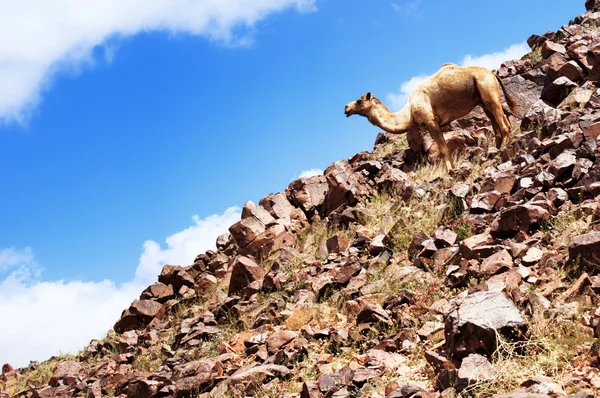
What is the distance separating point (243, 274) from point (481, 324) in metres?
8.15

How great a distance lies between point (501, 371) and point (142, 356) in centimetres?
856

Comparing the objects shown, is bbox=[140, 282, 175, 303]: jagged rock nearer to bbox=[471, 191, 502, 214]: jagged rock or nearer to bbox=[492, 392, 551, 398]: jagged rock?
bbox=[471, 191, 502, 214]: jagged rock

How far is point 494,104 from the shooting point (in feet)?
51.3

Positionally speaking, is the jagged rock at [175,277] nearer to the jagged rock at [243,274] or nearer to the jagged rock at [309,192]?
the jagged rock at [243,274]

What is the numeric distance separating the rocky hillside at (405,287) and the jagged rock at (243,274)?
0.04 metres

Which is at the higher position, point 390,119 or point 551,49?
point 551,49

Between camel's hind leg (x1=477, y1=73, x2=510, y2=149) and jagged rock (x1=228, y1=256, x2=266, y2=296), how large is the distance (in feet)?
21.9

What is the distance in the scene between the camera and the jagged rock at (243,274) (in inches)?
537

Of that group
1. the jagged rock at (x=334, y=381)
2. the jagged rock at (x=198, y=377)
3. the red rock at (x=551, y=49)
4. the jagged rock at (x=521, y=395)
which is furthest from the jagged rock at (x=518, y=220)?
the red rock at (x=551, y=49)

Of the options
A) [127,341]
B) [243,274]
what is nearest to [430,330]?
[243,274]

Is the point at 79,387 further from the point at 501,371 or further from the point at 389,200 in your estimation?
the point at 501,371

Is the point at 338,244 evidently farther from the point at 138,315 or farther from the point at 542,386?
the point at 542,386

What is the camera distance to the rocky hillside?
6.25 m

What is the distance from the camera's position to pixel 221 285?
49.5ft
